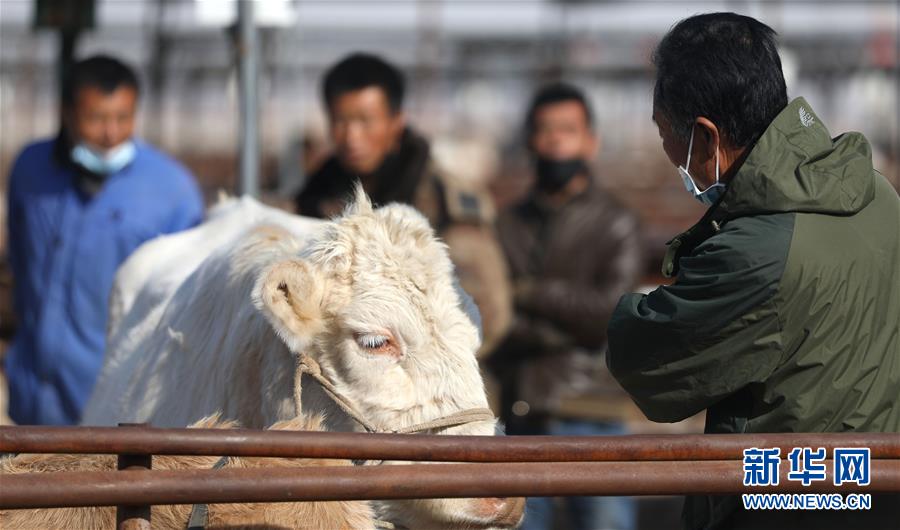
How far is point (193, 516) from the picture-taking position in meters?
2.22

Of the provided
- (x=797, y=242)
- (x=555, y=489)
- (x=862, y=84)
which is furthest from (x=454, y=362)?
(x=862, y=84)

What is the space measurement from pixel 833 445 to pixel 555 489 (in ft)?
1.69

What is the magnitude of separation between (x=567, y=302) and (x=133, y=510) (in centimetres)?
328

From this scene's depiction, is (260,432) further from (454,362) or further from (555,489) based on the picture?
(454,362)

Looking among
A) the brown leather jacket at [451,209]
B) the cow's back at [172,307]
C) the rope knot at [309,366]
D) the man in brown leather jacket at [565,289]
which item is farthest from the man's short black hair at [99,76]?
the rope knot at [309,366]

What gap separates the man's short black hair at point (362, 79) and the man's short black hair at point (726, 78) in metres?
2.73

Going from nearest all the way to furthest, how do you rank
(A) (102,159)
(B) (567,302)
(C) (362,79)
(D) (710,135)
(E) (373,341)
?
(D) (710,135)
(E) (373,341)
(A) (102,159)
(C) (362,79)
(B) (567,302)

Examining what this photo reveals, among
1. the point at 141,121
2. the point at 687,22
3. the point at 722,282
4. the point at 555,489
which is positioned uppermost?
the point at 687,22

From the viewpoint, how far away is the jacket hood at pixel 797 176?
224cm

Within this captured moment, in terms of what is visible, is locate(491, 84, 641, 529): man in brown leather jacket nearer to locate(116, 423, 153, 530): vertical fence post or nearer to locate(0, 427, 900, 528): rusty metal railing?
locate(0, 427, 900, 528): rusty metal railing

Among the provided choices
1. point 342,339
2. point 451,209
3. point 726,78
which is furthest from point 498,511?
point 451,209

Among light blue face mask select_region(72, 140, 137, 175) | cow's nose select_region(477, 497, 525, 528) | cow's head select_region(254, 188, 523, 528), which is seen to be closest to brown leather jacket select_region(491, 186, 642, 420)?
light blue face mask select_region(72, 140, 137, 175)

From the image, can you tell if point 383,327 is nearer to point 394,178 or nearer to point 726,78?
point 726,78

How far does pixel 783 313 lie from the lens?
2.19 m
